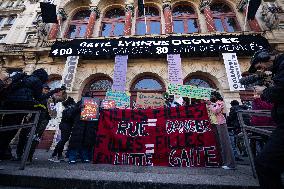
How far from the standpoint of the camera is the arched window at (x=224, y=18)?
15.1 m

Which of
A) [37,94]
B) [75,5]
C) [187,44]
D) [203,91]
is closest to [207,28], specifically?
[187,44]

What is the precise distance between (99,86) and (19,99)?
9089mm

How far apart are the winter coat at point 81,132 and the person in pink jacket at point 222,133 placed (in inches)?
126

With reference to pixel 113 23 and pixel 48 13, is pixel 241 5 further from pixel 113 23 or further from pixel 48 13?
pixel 48 13

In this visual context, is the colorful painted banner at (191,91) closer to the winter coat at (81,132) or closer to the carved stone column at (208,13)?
the winter coat at (81,132)

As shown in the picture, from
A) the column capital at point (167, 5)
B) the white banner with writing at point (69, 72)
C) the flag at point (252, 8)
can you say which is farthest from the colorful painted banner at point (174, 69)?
the flag at point (252, 8)

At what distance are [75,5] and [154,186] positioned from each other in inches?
700

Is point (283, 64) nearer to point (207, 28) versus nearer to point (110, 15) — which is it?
point (207, 28)

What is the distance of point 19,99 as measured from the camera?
4.39 metres

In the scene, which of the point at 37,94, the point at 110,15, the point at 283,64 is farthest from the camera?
the point at 110,15

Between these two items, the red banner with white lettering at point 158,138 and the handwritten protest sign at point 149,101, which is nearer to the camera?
the red banner with white lettering at point 158,138

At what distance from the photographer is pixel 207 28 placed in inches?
571

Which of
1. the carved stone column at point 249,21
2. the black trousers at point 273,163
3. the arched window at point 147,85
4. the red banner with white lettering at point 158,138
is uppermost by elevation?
the carved stone column at point 249,21

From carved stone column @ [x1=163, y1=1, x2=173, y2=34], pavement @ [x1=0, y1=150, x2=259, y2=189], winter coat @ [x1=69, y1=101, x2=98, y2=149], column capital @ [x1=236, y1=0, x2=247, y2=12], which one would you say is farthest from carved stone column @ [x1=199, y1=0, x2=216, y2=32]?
pavement @ [x1=0, y1=150, x2=259, y2=189]
